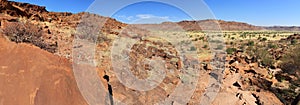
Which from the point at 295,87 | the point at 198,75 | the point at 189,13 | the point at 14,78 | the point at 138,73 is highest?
A: the point at 189,13

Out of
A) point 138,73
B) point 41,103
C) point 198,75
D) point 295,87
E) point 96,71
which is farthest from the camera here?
point 295,87

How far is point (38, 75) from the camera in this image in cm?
463

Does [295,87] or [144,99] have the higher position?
[144,99]

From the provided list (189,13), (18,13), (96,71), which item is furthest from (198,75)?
(18,13)

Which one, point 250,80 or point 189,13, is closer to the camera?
point 189,13

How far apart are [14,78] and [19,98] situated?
15.8 inches

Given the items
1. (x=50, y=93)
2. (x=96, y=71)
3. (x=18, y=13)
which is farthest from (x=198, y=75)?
(x=18, y=13)

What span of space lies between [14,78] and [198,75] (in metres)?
7.29

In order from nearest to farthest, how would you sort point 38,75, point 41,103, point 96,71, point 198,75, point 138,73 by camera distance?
point 41,103, point 38,75, point 96,71, point 138,73, point 198,75

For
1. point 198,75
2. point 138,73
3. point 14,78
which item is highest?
point 14,78

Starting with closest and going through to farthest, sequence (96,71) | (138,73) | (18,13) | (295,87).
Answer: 1. (96,71)
2. (138,73)
3. (295,87)
4. (18,13)

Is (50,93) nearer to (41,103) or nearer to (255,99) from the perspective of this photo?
(41,103)

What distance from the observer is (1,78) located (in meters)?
4.47

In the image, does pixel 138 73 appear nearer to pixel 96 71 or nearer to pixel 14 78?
pixel 96 71
